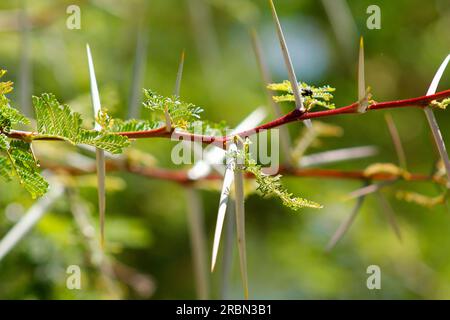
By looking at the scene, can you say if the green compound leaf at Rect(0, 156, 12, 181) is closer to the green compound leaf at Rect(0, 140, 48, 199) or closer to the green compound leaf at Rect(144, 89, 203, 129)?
the green compound leaf at Rect(0, 140, 48, 199)

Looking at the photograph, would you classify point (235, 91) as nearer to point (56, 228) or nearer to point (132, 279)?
point (132, 279)

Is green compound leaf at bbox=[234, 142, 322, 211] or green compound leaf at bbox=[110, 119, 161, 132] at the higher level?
green compound leaf at bbox=[110, 119, 161, 132]

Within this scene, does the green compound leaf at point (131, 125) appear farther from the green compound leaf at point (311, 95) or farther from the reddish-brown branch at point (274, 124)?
the green compound leaf at point (311, 95)

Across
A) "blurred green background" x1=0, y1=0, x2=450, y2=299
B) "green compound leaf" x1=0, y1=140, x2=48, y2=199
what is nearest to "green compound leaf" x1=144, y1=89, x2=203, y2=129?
"green compound leaf" x1=0, y1=140, x2=48, y2=199

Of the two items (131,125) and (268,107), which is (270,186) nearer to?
(131,125)

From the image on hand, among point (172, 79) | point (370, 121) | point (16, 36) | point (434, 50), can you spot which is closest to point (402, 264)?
point (370, 121)

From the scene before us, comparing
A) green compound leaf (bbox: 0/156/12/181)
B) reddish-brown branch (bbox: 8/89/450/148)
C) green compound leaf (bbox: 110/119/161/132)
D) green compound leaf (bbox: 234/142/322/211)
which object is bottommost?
green compound leaf (bbox: 234/142/322/211)
